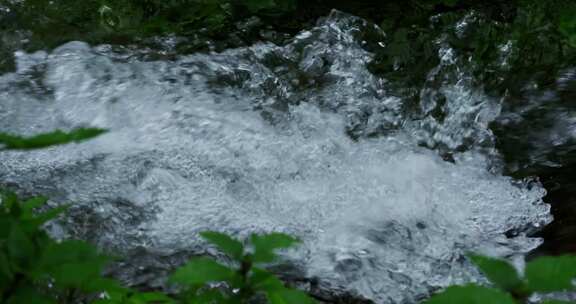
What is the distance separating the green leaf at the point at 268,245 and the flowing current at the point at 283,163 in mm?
1390

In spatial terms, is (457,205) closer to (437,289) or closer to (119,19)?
(437,289)

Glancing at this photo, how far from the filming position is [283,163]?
3373mm

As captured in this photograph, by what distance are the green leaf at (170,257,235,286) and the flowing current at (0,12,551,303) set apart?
139 cm

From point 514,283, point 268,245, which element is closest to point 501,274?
point 514,283

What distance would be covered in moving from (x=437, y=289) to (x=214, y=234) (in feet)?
5.12

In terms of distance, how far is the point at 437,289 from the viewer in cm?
268

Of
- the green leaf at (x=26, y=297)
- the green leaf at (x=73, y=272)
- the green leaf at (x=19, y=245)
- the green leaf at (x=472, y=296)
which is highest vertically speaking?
the green leaf at (x=472, y=296)

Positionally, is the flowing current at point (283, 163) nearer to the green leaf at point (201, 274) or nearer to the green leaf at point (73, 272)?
the green leaf at point (201, 274)

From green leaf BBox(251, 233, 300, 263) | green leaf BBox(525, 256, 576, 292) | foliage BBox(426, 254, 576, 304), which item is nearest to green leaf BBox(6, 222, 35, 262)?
green leaf BBox(251, 233, 300, 263)

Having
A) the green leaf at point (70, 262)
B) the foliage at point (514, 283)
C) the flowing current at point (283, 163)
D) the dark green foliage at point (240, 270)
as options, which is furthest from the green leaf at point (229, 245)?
the flowing current at point (283, 163)

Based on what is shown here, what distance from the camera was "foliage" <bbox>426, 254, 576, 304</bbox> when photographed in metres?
1.13

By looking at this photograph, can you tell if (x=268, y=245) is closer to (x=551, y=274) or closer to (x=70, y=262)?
(x=70, y=262)

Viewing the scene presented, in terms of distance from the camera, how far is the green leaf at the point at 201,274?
121cm

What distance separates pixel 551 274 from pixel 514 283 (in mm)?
54
